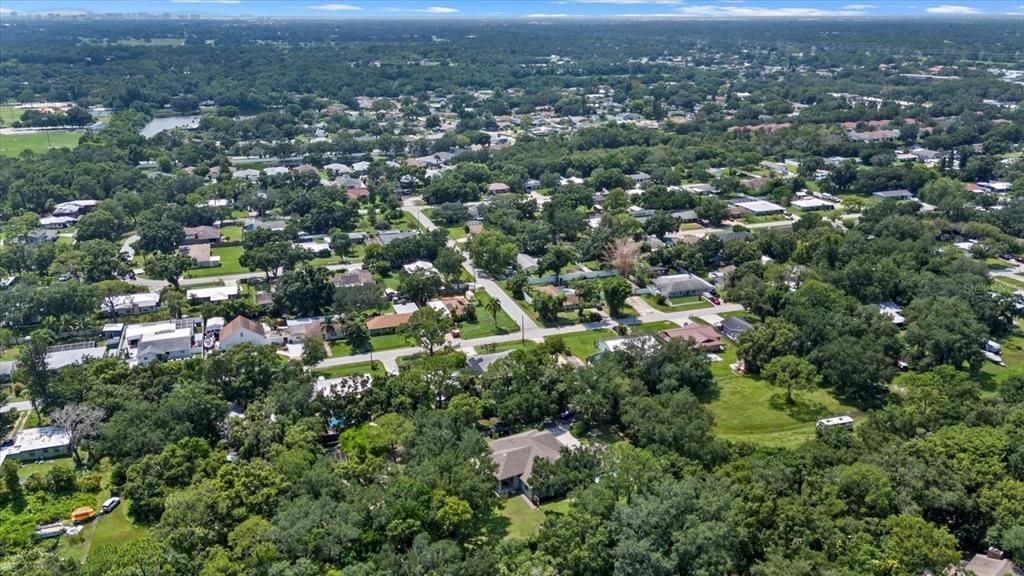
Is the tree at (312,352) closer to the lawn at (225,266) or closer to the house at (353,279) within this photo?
the house at (353,279)

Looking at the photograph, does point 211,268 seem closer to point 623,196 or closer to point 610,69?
point 623,196

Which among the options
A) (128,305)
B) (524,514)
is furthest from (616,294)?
(128,305)

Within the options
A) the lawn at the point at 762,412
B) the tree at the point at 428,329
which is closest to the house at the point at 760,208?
the lawn at the point at 762,412

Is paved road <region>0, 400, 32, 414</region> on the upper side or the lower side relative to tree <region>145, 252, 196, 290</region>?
lower

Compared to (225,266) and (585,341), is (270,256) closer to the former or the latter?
(225,266)

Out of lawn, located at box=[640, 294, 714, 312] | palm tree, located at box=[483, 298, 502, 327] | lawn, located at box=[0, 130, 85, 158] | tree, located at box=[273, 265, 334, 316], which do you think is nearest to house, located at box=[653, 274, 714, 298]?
lawn, located at box=[640, 294, 714, 312]

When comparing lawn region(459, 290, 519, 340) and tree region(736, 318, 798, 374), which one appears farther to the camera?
lawn region(459, 290, 519, 340)

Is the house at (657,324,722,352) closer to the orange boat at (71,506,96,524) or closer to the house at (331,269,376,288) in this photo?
the house at (331,269,376,288)

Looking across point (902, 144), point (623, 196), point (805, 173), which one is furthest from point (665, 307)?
point (902, 144)
